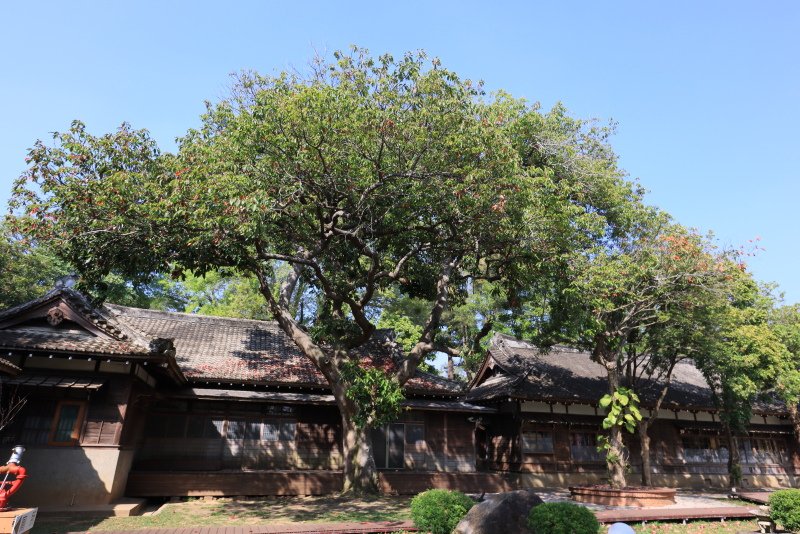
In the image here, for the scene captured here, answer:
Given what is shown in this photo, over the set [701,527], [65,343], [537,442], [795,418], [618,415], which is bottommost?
[701,527]

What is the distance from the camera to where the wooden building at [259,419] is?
41.0 feet

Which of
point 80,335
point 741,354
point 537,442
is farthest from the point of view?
point 537,442

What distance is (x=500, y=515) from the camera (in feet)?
28.0

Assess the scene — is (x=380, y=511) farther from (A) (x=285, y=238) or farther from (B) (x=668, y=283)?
(B) (x=668, y=283)

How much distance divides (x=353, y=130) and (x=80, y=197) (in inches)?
270

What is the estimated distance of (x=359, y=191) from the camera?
13.9m

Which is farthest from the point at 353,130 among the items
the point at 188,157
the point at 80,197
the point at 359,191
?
the point at 80,197

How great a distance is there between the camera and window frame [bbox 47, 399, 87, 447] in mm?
12422

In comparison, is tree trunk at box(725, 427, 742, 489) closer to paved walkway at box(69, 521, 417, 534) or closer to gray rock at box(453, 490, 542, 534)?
gray rock at box(453, 490, 542, 534)

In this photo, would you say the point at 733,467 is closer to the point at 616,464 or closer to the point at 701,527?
the point at 616,464

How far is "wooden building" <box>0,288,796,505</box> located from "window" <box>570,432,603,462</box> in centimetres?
7

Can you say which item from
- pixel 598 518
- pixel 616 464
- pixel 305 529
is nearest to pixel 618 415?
pixel 616 464

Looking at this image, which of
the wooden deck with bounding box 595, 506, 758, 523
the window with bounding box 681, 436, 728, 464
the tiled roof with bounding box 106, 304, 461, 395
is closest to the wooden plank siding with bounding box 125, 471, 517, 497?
the tiled roof with bounding box 106, 304, 461, 395

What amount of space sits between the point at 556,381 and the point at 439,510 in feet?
50.9
